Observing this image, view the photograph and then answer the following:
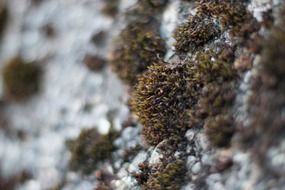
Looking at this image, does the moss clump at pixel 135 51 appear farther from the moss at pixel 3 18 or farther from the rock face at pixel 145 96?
the moss at pixel 3 18

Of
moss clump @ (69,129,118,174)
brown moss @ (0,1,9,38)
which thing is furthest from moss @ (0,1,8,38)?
moss clump @ (69,129,118,174)

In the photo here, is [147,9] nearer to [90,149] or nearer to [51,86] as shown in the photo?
[90,149]

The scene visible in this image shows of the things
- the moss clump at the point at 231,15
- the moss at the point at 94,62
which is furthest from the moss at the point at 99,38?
the moss clump at the point at 231,15

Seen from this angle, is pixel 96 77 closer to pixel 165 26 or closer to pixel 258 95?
pixel 165 26

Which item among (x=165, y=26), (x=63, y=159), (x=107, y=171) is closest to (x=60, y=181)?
(x=63, y=159)

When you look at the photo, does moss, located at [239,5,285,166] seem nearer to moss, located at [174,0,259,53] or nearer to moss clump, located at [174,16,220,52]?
moss, located at [174,0,259,53]

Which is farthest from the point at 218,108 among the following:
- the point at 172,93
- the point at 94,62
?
the point at 94,62
